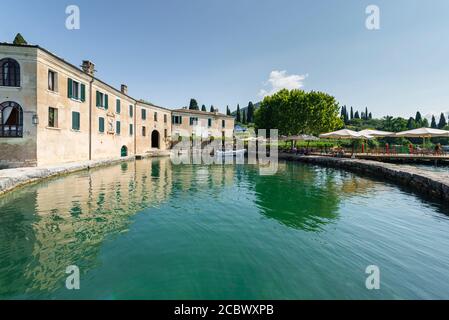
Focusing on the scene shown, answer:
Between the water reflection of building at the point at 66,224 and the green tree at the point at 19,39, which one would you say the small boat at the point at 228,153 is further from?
the green tree at the point at 19,39

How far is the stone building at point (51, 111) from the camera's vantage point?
1517 centimetres

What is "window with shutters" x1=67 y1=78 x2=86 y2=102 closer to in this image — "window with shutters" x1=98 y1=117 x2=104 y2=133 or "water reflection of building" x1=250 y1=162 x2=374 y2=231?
"window with shutters" x1=98 y1=117 x2=104 y2=133

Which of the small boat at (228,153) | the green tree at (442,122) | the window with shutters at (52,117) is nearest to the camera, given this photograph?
the window with shutters at (52,117)

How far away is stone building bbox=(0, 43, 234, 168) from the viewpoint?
15172mm

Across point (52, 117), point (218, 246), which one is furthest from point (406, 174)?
point (52, 117)

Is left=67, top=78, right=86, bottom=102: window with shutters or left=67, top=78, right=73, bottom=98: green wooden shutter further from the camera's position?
left=67, top=78, right=86, bottom=102: window with shutters

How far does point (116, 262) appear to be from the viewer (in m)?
4.87

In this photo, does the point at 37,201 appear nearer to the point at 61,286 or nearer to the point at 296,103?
the point at 61,286

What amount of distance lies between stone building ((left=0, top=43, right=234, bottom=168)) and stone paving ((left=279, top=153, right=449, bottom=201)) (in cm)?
2304

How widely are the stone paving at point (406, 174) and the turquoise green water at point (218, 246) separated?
1.41 m

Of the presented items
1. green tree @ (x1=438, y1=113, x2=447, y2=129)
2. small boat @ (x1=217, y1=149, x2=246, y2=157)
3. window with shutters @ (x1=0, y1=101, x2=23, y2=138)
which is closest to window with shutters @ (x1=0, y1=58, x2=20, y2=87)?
window with shutters @ (x1=0, y1=101, x2=23, y2=138)

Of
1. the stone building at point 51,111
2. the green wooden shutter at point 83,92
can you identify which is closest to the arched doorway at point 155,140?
the stone building at point 51,111

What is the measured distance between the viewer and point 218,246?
5.72 metres

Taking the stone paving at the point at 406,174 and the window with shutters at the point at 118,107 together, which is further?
the window with shutters at the point at 118,107
